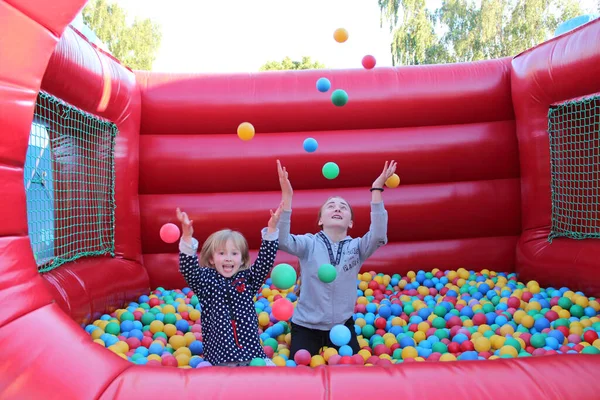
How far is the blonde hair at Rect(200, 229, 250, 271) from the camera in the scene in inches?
81.4

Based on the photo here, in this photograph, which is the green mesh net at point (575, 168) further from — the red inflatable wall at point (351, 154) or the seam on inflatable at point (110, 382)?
the seam on inflatable at point (110, 382)

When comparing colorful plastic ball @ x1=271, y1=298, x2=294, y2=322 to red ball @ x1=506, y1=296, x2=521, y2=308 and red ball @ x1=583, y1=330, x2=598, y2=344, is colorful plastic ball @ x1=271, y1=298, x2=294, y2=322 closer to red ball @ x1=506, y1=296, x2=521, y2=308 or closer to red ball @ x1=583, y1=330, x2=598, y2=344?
red ball @ x1=583, y1=330, x2=598, y2=344

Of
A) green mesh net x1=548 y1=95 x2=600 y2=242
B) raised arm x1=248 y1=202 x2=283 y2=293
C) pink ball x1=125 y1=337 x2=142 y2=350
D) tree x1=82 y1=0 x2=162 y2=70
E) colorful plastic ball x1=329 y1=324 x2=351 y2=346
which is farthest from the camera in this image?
tree x1=82 y1=0 x2=162 y2=70

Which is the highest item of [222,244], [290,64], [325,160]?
[290,64]

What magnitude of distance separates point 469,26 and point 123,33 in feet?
33.0

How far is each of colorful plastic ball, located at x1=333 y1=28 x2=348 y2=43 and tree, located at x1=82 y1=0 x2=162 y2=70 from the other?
14593 mm

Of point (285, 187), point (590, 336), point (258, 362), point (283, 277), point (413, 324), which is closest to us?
point (283, 277)

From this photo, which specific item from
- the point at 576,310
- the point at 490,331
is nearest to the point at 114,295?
the point at 490,331

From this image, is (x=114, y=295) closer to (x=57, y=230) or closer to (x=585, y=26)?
(x=57, y=230)

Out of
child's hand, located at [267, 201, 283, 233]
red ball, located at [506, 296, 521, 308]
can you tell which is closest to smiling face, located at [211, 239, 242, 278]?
child's hand, located at [267, 201, 283, 233]

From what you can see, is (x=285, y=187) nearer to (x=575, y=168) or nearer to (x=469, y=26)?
(x=575, y=168)

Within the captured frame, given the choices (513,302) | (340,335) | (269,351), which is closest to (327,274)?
(340,335)

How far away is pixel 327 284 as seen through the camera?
7.86 ft

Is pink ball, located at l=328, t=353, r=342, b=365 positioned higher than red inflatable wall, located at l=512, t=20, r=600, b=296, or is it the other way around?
red inflatable wall, located at l=512, t=20, r=600, b=296
